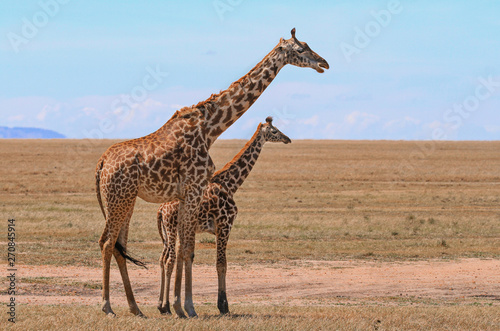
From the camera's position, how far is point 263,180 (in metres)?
47.3

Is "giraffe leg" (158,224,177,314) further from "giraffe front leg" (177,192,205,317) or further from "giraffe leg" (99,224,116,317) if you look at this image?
"giraffe leg" (99,224,116,317)

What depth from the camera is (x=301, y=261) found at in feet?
61.1

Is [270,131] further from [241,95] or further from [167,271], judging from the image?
Result: [167,271]

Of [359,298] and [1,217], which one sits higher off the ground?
[1,217]

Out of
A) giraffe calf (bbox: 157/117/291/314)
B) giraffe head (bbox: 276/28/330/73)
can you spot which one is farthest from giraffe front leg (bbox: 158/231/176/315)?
giraffe head (bbox: 276/28/330/73)

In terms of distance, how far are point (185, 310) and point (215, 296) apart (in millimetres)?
3242

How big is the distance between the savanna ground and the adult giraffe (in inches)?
40.0

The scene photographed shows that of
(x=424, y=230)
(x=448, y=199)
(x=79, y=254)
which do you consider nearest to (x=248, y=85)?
(x=79, y=254)

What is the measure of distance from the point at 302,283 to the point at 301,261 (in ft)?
10.4

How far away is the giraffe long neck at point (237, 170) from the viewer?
42.1 ft

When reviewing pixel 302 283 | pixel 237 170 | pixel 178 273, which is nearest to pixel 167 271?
pixel 178 273

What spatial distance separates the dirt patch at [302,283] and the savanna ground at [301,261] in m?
0.04

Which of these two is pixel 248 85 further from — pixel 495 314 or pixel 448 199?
pixel 448 199

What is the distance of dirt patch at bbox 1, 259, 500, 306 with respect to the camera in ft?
45.7
